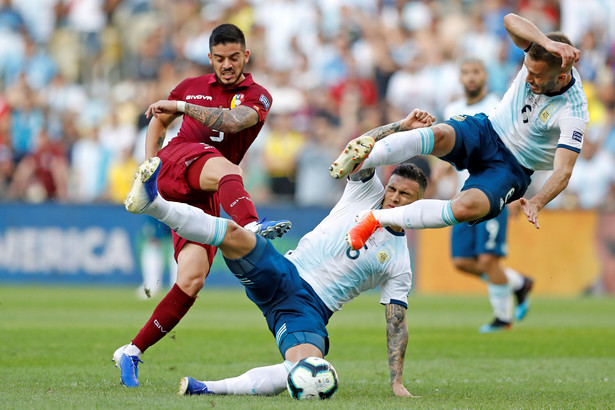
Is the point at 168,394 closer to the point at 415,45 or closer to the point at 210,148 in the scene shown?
the point at 210,148

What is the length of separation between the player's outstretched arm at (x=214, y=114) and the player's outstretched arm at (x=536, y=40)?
2.16 meters

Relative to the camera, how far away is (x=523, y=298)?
13164mm

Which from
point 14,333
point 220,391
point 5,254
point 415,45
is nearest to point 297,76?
→ point 415,45

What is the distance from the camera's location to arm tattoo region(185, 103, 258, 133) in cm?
756

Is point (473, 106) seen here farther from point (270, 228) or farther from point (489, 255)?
point (270, 228)

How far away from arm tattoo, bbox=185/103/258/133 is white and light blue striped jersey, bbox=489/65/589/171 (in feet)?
6.54

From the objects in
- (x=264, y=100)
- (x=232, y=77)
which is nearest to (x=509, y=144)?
(x=264, y=100)

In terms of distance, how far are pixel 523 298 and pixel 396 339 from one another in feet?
21.5

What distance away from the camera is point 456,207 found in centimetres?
716

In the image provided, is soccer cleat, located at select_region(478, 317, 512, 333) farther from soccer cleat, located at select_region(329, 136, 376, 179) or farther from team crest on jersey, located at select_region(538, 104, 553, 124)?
soccer cleat, located at select_region(329, 136, 376, 179)

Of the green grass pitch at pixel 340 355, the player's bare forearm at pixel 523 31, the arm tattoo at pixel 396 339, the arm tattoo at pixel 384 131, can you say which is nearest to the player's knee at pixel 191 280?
the green grass pitch at pixel 340 355

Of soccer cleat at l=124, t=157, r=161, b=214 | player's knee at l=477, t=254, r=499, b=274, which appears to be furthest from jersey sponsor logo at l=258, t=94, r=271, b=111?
player's knee at l=477, t=254, r=499, b=274

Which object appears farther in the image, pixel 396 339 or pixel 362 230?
pixel 396 339

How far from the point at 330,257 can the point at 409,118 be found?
129 cm
